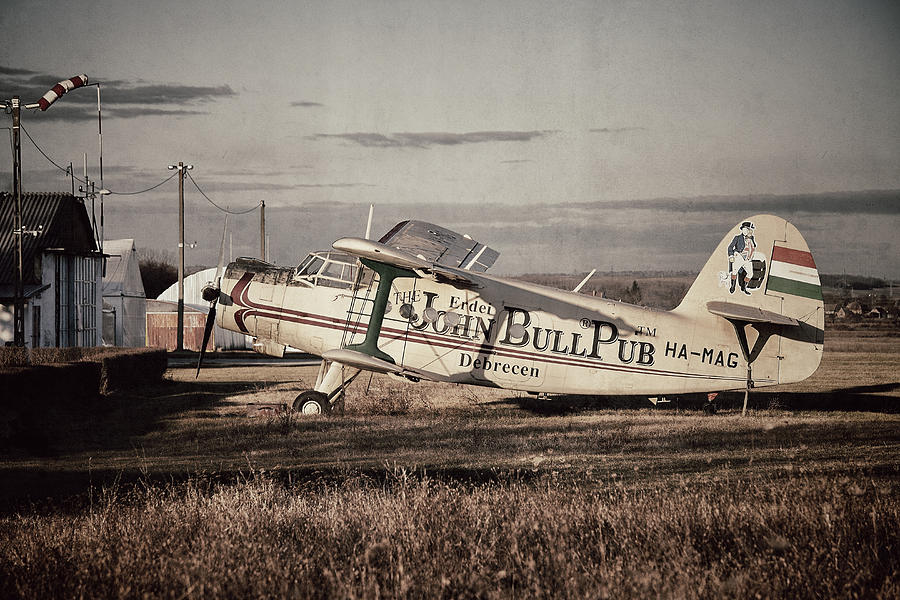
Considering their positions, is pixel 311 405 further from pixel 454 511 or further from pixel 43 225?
pixel 43 225

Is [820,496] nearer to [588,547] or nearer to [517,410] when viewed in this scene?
[588,547]

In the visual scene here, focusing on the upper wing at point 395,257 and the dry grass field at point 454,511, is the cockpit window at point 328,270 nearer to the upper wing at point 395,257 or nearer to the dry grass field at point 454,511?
the upper wing at point 395,257

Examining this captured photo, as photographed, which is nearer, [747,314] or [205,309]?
[747,314]

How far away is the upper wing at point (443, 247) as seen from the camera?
16.1 metres

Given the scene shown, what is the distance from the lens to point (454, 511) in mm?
6434

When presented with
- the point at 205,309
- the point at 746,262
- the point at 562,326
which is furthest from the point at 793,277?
the point at 205,309

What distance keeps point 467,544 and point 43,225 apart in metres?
33.5

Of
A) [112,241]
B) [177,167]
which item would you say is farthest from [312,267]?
[112,241]

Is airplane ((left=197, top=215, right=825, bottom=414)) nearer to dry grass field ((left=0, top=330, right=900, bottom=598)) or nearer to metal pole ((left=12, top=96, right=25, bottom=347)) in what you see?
dry grass field ((left=0, top=330, right=900, bottom=598))

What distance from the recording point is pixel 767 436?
1229 cm

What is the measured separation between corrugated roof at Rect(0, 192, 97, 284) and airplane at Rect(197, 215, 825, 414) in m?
21.2

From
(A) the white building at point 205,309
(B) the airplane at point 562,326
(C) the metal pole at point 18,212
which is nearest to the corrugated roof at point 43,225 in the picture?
(C) the metal pole at point 18,212

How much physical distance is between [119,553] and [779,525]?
486 centimetres

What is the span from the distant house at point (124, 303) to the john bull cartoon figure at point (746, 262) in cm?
4169
